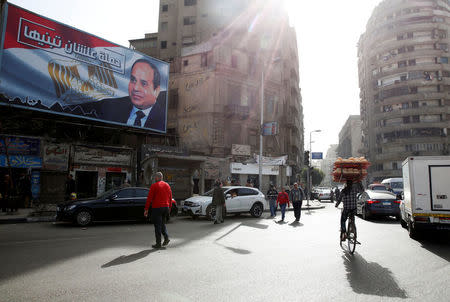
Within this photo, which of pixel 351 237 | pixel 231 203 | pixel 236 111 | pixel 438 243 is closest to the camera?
pixel 351 237

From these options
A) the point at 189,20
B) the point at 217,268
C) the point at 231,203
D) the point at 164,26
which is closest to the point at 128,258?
the point at 217,268

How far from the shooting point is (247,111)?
3188 cm

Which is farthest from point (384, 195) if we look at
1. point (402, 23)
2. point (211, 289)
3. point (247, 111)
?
point (402, 23)

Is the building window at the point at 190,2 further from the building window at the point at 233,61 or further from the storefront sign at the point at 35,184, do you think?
the storefront sign at the point at 35,184

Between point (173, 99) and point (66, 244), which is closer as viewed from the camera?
point (66, 244)

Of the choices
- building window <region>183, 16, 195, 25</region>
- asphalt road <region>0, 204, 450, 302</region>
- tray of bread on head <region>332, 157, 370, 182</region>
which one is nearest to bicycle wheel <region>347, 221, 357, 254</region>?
asphalt road <region>0, 204, 450, 302</region>

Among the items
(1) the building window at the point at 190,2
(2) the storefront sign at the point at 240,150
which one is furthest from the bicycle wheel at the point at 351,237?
(1) the building window at the point at 190,2

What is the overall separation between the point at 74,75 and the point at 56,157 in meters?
5.52

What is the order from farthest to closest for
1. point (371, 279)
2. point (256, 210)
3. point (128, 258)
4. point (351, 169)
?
1. point (256, 210)
2. point (351, 169)
3. point (128, 258)
4. point (371, 279)

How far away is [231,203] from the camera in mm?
14875

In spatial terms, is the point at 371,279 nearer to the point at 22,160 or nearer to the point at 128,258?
the point at 128,258

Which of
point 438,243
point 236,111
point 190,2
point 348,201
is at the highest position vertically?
point 190,2

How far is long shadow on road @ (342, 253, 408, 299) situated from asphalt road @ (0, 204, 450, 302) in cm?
1

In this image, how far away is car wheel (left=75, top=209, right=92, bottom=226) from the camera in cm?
1089
